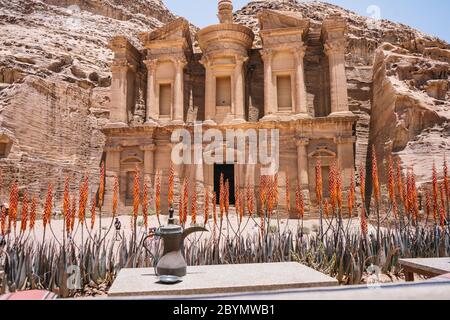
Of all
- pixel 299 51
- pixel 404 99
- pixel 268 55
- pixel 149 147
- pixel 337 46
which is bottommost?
pixel 149 147

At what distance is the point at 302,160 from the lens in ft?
65.3

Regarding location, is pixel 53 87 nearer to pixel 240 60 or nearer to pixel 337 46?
pixel 240 60

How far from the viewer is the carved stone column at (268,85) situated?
21266mm

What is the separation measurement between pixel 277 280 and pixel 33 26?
46.1 metres

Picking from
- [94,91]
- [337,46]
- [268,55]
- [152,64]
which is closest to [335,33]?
[337,46]

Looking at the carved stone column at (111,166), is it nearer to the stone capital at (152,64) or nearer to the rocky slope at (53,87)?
the rocky slope at (53,87)

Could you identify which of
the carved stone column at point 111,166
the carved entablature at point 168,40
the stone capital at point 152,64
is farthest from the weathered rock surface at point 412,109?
the carved stone column at point 111,166

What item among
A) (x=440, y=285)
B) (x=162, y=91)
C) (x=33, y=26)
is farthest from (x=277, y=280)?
(x=33, y=26)

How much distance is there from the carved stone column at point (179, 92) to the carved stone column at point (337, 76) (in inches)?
382

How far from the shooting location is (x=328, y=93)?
891 inches

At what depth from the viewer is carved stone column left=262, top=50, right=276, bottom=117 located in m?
21.3

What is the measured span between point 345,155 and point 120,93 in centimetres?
1554

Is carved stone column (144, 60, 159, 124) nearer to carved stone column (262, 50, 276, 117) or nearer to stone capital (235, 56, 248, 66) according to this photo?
stone capital (235, 56, 248, 66)
